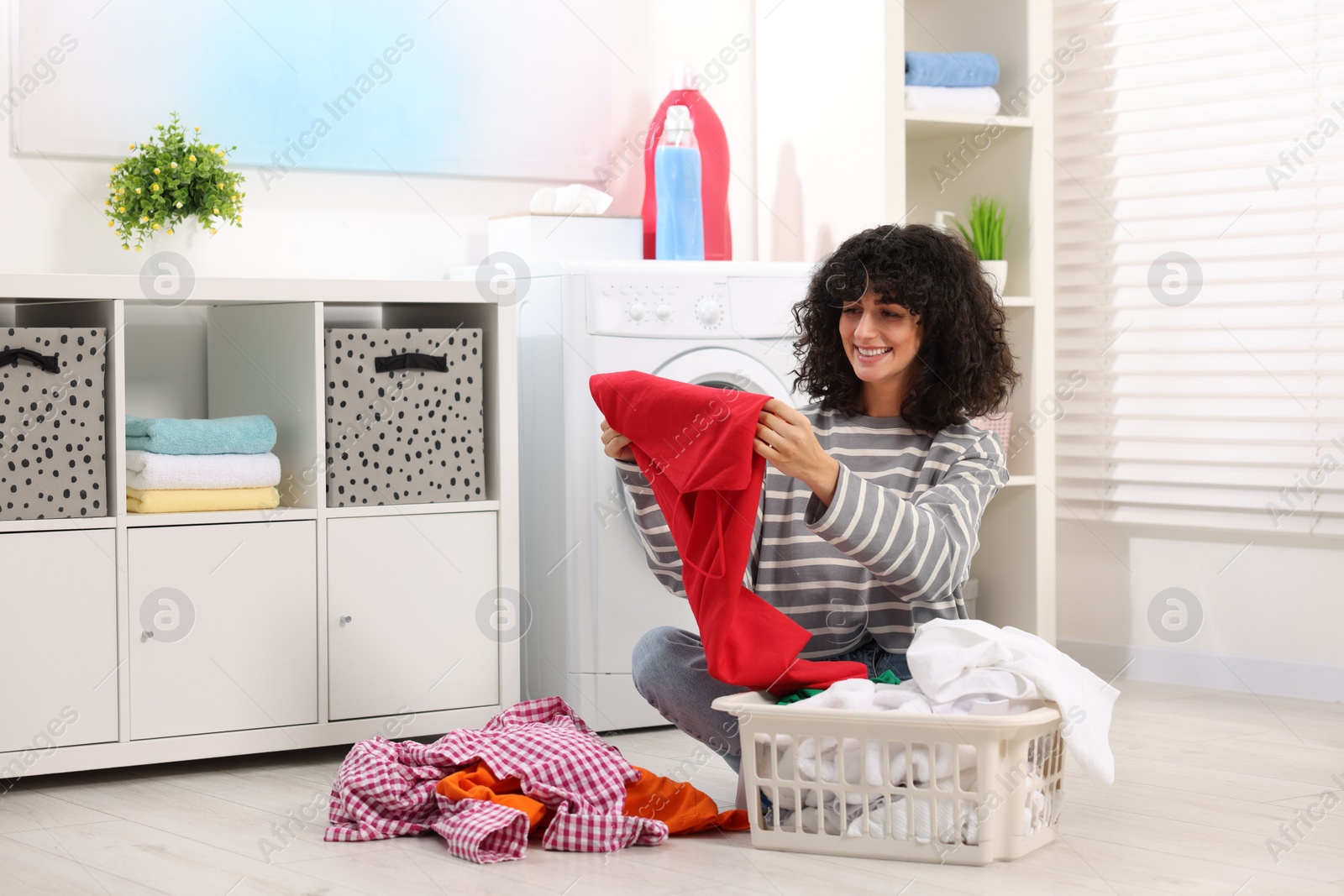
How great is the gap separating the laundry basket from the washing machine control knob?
3.04 ft

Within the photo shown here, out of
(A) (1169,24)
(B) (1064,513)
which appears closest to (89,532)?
(B) (1064,513)

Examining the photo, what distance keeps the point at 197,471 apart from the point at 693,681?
888mm

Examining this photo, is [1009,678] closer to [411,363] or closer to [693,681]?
[693,681]

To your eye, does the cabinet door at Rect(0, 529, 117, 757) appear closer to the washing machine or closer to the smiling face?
the washing machine

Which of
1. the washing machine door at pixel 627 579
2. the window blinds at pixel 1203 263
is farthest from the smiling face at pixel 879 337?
the window blinds at pixel 1203 263

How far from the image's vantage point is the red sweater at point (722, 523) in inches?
67.1

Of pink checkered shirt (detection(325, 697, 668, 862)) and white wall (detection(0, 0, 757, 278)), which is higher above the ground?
white wall (detection(0, 0, 757, 278))

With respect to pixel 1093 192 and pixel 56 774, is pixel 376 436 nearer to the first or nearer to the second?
pixel 56 774

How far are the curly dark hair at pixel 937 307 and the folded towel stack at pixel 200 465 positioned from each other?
97cm

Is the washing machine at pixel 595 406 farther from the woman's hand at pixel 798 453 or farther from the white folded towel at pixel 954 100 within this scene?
the woman's hand at pixel 798 453

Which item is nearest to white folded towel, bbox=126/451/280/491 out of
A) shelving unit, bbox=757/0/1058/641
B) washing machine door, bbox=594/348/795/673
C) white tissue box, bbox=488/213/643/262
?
washing machine door, bbox=594/348/795/673

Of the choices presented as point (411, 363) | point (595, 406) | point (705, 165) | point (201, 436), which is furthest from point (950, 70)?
point (201, 436)

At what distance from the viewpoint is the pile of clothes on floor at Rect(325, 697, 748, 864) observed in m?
1.78

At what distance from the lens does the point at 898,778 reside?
5.50 ft
